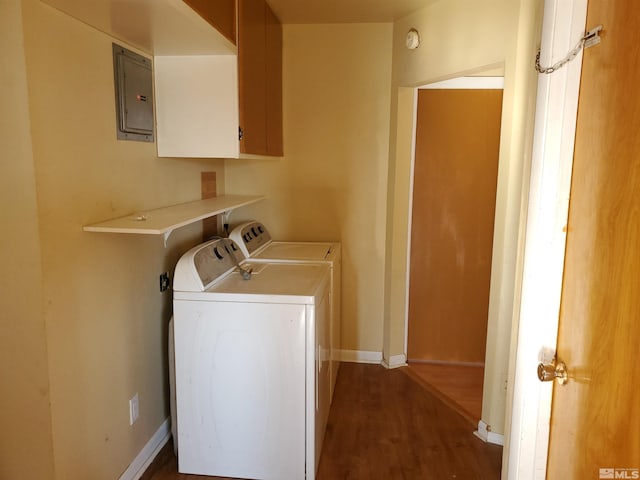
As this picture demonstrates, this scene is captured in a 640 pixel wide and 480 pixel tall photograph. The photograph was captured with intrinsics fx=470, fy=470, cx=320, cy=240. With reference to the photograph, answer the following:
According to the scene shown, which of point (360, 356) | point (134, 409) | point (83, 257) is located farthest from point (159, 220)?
point (360, 356)

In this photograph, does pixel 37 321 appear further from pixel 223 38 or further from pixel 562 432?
→ pixel 562 432

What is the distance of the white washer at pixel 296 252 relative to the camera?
272 centimetres

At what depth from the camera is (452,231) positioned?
3309mm

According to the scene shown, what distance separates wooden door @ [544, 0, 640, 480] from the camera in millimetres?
895

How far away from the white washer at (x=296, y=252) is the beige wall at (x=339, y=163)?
207mm

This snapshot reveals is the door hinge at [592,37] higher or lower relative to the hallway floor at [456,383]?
higher

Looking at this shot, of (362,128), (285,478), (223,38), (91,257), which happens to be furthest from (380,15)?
(285,478)

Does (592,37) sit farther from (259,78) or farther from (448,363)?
(448,363)

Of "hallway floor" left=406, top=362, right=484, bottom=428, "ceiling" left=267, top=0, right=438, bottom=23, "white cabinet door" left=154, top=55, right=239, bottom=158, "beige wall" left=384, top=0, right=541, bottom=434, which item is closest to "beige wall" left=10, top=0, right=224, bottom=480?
"white cabinet door" left=154, top=55, right=239, bottom=158

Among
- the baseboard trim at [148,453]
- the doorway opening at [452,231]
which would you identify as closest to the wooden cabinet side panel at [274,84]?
the doorway opening at [452,231]

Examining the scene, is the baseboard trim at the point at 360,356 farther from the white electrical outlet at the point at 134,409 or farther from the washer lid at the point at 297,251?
the white electrical outlet at the point at 134,409

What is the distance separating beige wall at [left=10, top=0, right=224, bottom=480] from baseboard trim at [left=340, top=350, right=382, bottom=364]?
5.08 ft

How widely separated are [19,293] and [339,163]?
2.20m

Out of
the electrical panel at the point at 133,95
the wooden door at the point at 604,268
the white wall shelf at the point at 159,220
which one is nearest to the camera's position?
the wooden door at the point at 604,268
